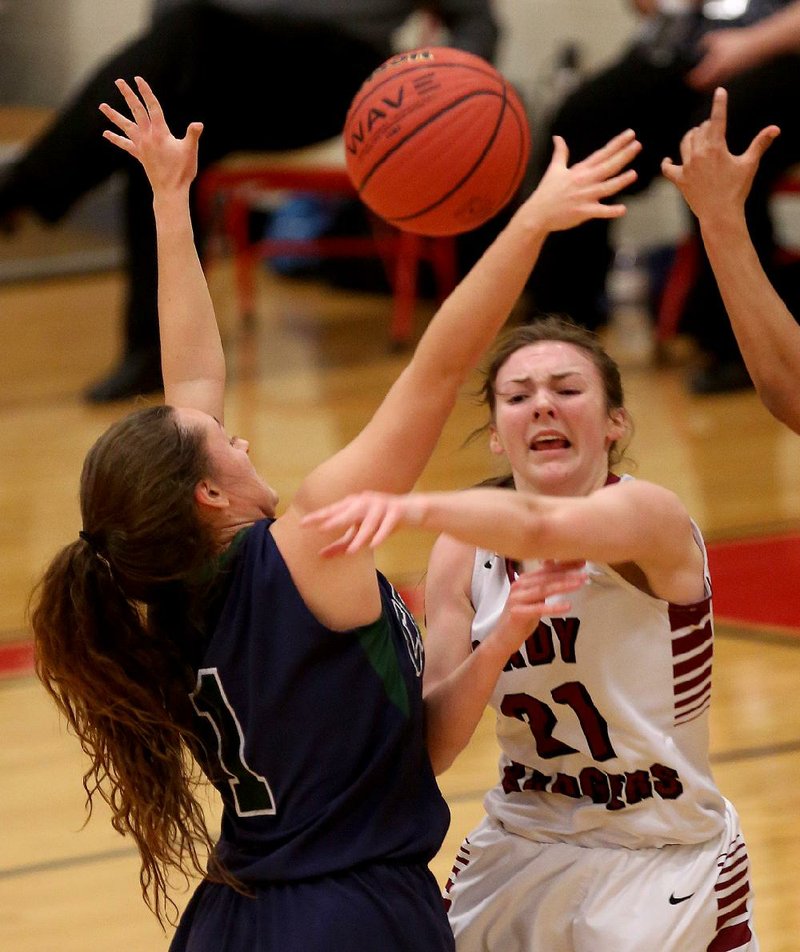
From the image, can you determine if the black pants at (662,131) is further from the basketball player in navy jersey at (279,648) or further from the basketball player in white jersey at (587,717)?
the basketball player in navy jersey at (279,648)

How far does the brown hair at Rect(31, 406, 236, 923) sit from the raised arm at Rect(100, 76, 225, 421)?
41cm

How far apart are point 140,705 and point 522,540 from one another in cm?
68

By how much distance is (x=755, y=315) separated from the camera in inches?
107

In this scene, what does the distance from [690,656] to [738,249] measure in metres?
0.67

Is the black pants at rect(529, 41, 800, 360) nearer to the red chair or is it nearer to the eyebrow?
the red chair

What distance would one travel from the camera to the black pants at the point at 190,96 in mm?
7574

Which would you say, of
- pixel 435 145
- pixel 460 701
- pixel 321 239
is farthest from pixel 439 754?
pixel 321 239

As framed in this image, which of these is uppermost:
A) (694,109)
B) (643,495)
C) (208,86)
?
(208,86)

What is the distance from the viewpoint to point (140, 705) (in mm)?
2438

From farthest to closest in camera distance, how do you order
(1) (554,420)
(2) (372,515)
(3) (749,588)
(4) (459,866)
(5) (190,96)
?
(5) (190,96) < (3) (749,588) < (4) (459,866) < (1) (554,420) < (2) (372,515)

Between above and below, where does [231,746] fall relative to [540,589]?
below

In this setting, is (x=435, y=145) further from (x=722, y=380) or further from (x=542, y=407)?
(x=722, y=380)

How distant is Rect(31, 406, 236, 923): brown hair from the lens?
235cm

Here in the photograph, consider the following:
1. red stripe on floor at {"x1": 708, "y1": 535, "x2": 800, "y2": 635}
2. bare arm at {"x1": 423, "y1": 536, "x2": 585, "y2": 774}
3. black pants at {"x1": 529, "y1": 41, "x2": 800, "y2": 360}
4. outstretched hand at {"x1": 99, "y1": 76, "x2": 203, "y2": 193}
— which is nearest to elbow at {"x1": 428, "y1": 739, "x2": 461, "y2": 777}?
bare arm at {"x1": 423, "y1": 536, "x2": 585, "y2": 774}
